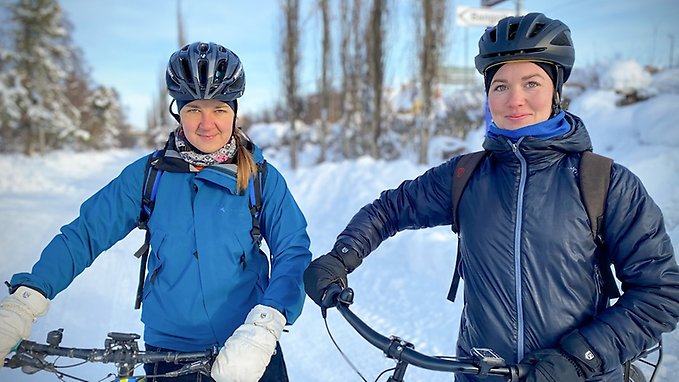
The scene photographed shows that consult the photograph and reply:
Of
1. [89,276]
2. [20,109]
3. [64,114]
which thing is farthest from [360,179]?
[64,114]

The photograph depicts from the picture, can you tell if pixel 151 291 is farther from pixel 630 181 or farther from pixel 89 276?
pixel 89 276

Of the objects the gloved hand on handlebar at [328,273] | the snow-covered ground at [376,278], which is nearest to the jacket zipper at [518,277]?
the gloved hand on handlebar at [328,273]

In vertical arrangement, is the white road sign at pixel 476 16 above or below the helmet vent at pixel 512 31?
above

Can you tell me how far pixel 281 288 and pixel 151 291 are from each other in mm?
662

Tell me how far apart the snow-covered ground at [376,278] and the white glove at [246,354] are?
2.21 metres

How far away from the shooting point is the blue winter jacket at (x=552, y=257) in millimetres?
1405

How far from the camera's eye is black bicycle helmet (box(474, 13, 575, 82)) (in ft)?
5.58

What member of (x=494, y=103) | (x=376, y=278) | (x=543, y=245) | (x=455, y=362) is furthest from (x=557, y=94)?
(x=376, y=278)

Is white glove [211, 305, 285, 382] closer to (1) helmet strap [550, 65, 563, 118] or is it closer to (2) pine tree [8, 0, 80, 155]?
(1) helmet strap [550, 65, 563, 118]

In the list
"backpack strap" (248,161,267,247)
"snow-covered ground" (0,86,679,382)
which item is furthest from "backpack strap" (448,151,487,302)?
"snow-covered ground" (0,86,679,382)

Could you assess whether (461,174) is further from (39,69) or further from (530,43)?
A: (39,69)

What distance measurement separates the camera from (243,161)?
2.03 metres

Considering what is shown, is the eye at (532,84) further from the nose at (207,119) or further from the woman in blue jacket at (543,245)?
the nose at (207,119)

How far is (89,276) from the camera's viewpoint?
19.6 feet
